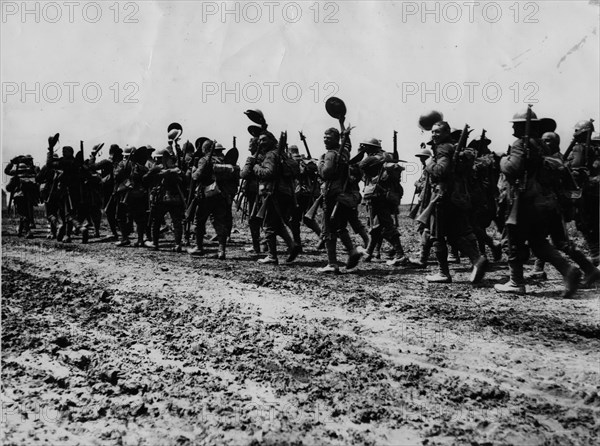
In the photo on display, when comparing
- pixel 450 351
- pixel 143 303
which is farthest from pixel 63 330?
pixel 450 351

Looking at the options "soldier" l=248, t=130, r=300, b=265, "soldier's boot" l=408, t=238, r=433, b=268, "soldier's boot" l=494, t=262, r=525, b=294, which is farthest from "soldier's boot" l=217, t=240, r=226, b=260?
"soldier's boot" l=494, t=262, r=525, b=294

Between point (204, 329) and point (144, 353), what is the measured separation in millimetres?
723

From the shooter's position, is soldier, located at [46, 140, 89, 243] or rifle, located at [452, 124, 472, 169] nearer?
rifle, located at [452, 124, 472, 169]

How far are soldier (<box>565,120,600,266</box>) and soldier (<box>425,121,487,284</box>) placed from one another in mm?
2536

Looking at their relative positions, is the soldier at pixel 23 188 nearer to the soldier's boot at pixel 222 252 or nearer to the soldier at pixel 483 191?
the soldier's boot at pixel 222 252

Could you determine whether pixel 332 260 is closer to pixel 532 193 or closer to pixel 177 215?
pixel 532 193

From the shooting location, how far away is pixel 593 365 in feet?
14.0

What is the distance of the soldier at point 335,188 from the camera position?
837 centimetres

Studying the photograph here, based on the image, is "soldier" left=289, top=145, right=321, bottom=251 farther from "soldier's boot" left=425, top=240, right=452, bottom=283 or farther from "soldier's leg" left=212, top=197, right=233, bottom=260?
"soldier's boot" left=425, top=240, right=452, bottom=283

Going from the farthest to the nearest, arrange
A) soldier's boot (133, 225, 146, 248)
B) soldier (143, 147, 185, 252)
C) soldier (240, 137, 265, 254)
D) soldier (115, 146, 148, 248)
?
soldier's boot (133, 225, 146, 248) < soldier (115, 146, 148, 248) < soldier (143, 147, 185, 252) < soldier (240, 137, 265, 254)

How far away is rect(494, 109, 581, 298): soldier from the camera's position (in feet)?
21.1

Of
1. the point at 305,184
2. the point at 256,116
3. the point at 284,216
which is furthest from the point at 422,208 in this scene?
the point at 305,184

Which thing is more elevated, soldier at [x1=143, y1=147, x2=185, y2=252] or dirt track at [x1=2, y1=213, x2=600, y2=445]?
soldier at [x1=143, y1=147, x2=185, y2=252]

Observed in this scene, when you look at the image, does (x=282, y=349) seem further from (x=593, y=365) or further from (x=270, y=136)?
(x=270, y=136)
